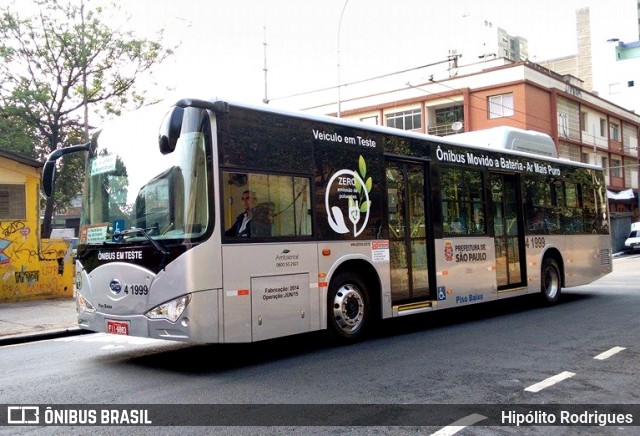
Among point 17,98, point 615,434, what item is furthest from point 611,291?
point 17,98

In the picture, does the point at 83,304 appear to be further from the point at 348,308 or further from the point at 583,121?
the point at 583,121

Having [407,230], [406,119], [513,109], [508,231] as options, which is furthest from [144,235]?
[406,119]

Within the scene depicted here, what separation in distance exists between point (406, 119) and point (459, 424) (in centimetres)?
4098

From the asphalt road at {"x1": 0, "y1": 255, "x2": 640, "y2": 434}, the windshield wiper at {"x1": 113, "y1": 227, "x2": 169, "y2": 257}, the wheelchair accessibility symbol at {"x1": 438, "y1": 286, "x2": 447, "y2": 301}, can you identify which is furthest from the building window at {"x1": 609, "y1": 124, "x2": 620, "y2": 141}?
the windshield wiper at {"x1": 113, "y1": 227, "x2": 169, "y2": 257}

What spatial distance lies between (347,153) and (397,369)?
319 centimetres

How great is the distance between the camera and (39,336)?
10.3m

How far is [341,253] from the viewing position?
8133 millimetres

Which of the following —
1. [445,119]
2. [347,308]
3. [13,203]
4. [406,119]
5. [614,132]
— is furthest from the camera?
[614,132]

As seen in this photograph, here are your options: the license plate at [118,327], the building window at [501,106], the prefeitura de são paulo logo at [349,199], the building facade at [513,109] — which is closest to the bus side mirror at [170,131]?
the license plate at [118,327]

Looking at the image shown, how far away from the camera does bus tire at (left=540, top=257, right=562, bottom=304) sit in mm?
12547

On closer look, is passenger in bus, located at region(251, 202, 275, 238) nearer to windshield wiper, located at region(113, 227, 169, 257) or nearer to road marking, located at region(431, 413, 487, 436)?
windshield wiper, located at region(113, 227, 169, 257)

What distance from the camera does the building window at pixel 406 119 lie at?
1723 inches

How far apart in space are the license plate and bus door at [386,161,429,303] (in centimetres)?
392

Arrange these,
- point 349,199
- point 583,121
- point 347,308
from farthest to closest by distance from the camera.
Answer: point 583,121
point 349,199
point 347,308
